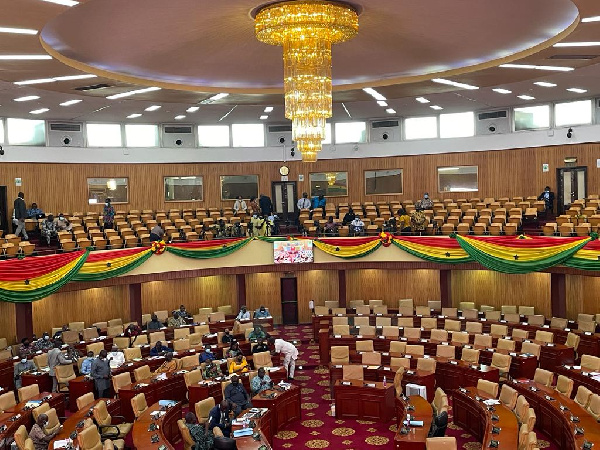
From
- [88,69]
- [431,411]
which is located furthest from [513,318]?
[88,69]

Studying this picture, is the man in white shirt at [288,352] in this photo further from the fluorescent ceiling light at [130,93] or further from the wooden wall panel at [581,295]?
the wooden wall panel at [581,295]

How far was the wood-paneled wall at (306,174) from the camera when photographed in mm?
A: 23703

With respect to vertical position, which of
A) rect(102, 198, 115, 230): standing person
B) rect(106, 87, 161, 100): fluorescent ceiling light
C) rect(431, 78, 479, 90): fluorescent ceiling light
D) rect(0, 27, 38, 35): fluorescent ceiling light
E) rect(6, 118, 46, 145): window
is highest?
rect(431, 78, 479, 90): fluorescent ceiling light

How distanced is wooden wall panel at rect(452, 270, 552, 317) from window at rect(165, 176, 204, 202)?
1113 cm

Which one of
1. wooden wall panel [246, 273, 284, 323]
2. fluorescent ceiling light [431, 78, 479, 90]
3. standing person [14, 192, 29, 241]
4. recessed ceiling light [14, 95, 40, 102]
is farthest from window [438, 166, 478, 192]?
standing person [14, 192, 29, 241]

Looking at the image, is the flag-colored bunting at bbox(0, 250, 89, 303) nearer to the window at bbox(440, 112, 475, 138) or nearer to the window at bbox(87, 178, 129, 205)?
the window at bbox(87, 178, 129, 205)

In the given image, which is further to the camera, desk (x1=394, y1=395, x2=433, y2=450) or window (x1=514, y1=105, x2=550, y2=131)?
window (x1=514, y1=105, x2=550, y2=131)

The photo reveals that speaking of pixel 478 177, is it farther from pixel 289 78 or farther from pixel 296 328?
pixel 289 78

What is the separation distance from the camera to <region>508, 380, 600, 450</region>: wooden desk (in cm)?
1032

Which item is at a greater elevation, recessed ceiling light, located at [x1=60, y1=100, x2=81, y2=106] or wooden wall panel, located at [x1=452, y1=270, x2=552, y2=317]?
recessed ceiling light, located at [x1=60, y1=100, x2=81, y2=106]

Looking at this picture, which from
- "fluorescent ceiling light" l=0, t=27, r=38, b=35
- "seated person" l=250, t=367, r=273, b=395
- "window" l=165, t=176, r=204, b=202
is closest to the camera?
"fluorescent ceiling light" l=0, t=27, r=38, b=35

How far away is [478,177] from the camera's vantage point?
85.1 feet

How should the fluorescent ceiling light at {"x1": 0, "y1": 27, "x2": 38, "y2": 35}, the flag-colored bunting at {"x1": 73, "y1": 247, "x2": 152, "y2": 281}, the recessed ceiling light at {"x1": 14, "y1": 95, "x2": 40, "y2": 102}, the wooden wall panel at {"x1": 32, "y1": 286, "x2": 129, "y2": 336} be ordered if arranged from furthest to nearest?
the wooden wall panel at {"x1": 32, "y1": 286, "x2": 129, "y2": 336} → the recessed ceiling light at {"x1": 14, "y1": 95, "x2": 40, "y2": 102} → the flag-colored bunting at {"x1": 73, "y1": 247, "x2": 152, "y2": 281} → the fluorescent ceiling light at {"x1": 0, "y1": 27, "x2": 38, "y2": 35}

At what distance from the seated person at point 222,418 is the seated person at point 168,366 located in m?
4.18
